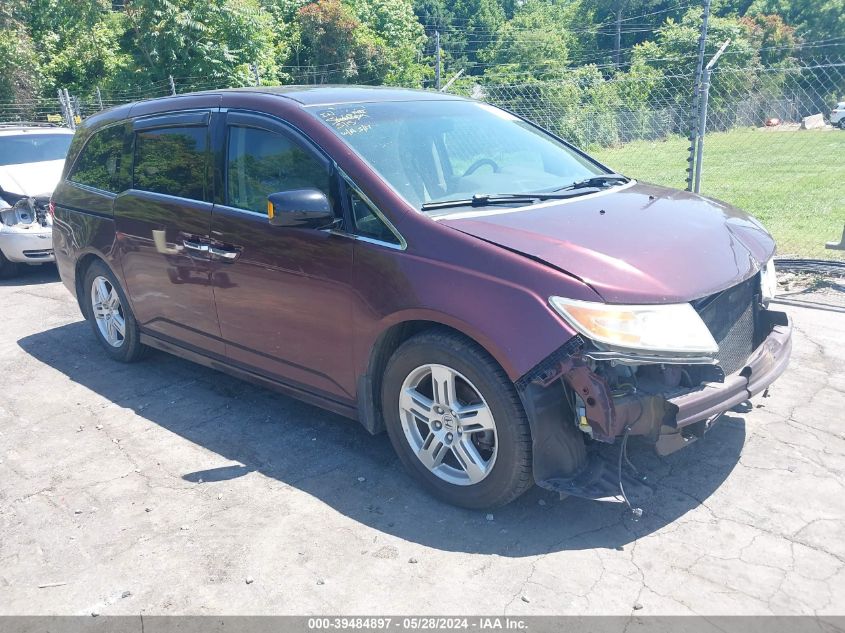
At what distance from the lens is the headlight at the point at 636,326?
2852 mm

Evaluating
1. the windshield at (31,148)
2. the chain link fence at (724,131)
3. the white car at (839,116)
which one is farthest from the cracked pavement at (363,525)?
the white car at (839,116)

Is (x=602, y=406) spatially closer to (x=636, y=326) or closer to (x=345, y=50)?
(x=636, y=326)

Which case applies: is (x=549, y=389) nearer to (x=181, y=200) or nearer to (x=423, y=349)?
(x=423, y=349)

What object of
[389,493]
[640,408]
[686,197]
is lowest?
[389,493]

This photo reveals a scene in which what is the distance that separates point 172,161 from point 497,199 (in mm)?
2286

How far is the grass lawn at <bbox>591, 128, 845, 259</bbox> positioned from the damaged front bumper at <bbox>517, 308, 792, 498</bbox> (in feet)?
17.5

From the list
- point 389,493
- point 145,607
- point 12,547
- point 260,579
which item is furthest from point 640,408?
point 12,547

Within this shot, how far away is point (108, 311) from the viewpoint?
18.3 feet

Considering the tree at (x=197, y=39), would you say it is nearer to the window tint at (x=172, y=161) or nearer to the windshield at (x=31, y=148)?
the windshield at (x=31, y=148)

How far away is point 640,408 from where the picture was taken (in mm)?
2906

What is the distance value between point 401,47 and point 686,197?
115 ft

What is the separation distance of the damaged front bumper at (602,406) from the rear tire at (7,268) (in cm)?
784

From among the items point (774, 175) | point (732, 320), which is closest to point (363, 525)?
point (732, 320)
